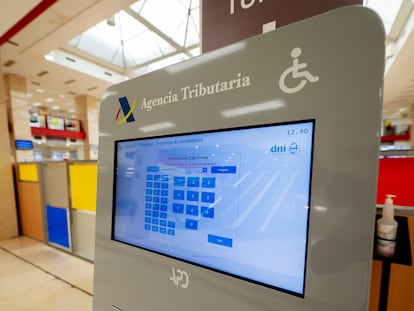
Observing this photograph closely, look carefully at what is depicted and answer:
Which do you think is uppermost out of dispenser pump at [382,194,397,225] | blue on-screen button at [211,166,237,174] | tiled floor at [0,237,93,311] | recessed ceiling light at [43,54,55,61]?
recessed ceiling light at [43,54,55,61]

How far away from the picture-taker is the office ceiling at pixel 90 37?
113 inches

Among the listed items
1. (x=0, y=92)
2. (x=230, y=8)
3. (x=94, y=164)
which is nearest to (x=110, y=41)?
(x=0, y=92)

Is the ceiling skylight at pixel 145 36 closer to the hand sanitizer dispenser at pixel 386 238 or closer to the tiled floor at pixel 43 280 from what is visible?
the tiled floor at pixel 43 280

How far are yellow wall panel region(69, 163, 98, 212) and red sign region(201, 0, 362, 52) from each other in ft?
7.35

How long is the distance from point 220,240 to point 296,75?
470mm

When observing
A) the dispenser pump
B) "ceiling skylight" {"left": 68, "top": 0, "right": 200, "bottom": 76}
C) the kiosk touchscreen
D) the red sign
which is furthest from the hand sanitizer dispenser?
"ceiling skylight" {"left": 68, "top": 0, "right": 200, "bottom": 76}

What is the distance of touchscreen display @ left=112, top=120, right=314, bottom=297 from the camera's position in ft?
1.61

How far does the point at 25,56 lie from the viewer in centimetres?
406

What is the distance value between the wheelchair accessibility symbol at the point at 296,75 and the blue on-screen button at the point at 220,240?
0.41 m

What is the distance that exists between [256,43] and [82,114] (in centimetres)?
818

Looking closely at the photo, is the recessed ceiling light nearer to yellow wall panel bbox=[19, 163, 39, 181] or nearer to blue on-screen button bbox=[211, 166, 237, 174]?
yellow wall panel bbox=[19, 163, 39, 181]

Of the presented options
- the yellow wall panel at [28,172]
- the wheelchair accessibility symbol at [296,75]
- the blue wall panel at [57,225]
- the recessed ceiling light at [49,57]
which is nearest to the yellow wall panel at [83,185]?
the blue wall panel at [57,225]

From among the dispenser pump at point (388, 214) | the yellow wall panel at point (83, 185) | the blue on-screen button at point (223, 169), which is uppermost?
the blue on-screen button at point (223, 169)

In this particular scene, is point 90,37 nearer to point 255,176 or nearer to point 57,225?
point 57,225
